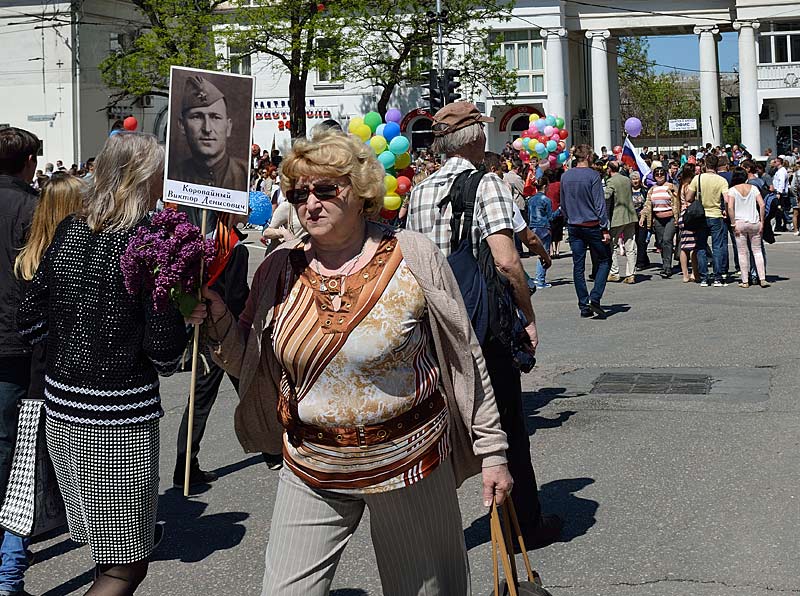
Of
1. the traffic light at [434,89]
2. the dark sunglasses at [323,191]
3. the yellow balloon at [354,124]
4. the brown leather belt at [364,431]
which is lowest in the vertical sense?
the brown leather belt at [364,431]

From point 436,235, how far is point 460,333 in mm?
2008

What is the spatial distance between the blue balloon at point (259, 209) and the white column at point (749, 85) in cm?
5445

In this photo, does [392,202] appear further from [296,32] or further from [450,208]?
[296,32]

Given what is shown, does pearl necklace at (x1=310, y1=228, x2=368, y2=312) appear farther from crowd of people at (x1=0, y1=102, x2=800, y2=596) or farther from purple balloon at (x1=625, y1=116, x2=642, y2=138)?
purple balloon at (x1=625, y1=116, x2=642, y2=138)

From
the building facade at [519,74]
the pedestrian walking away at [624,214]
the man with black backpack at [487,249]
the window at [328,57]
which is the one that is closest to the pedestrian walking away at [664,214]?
the pedestrian walking away at [624,214]

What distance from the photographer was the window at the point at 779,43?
194ft

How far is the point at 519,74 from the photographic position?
58219 mm

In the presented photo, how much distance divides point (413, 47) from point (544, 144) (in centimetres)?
2376

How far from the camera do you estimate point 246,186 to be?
13.4ft

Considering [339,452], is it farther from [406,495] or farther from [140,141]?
[140,141]

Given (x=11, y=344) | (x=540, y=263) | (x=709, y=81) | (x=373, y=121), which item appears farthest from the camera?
(x=709, y=81)

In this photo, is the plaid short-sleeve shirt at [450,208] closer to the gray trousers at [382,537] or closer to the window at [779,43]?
the gray trousers at [382,537]

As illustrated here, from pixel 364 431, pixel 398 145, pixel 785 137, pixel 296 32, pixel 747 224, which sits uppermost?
pixel 296 32

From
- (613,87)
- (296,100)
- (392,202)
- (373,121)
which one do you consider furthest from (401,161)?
(613,87)
